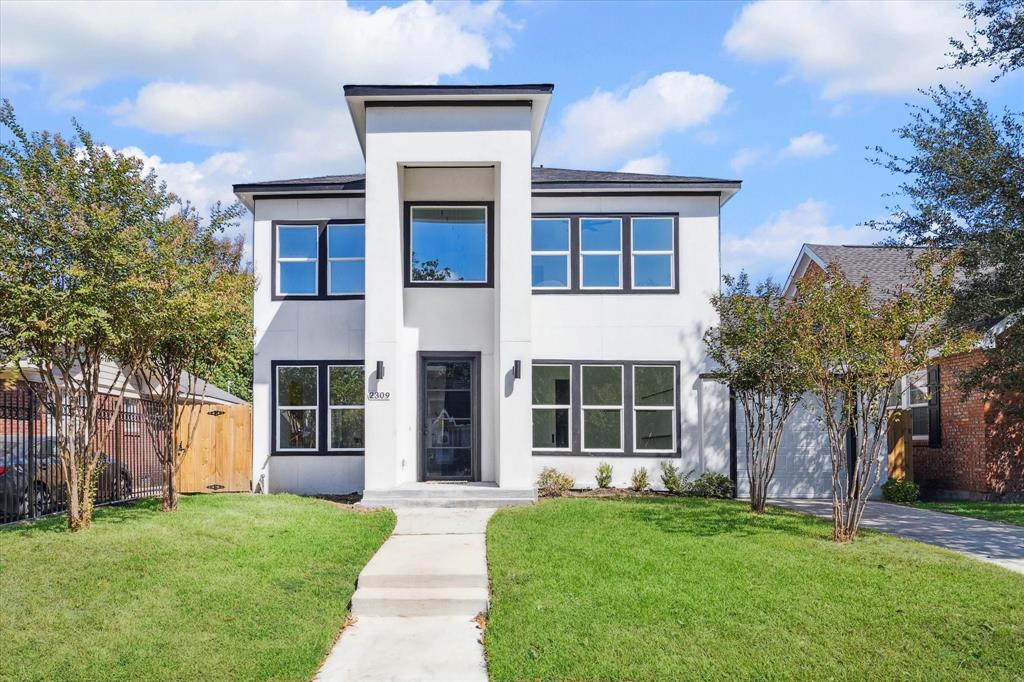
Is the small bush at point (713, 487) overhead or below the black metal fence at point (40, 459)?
below

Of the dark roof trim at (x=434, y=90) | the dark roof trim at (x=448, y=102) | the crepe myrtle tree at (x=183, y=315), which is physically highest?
the dark roof trim at (x=434, y=90)

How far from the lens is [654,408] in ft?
53.9

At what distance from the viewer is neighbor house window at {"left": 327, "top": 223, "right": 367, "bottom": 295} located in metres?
16.7

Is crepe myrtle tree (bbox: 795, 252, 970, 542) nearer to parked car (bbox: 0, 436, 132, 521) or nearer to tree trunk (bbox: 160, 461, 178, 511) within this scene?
tree trunk (bbox: 160, 461, 178, 511)

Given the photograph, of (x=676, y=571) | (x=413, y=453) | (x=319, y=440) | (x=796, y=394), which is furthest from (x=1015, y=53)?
(x=319, y=440)

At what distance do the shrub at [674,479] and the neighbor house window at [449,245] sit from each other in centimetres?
498

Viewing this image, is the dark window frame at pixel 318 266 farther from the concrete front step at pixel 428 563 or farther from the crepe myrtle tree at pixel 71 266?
the concrete front step at pixel 428 563

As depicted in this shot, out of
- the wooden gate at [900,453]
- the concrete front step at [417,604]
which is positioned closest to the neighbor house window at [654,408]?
the wooden gate at [900,453]

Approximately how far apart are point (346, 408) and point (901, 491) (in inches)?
427

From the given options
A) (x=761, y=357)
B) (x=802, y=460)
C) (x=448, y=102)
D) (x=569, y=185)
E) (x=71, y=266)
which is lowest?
(x=802, y=460)

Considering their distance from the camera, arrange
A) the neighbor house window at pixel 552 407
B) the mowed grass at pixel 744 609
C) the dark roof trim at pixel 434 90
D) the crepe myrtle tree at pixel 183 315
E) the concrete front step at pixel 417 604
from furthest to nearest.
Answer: the neighbor house window at pixel 552 407, the dark roof trim at pixel 434 90, the crepe myrtle tree at pixel 183 315, the concrete front step at pixel 417 604, the mowed grass at pixel 744 609

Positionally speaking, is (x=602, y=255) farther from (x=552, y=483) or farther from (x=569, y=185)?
(x=552, y=483)

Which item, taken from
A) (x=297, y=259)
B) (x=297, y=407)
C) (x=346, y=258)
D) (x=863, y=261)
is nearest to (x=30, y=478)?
(x=297, y=407)

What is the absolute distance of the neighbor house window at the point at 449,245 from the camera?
16.2 metres
